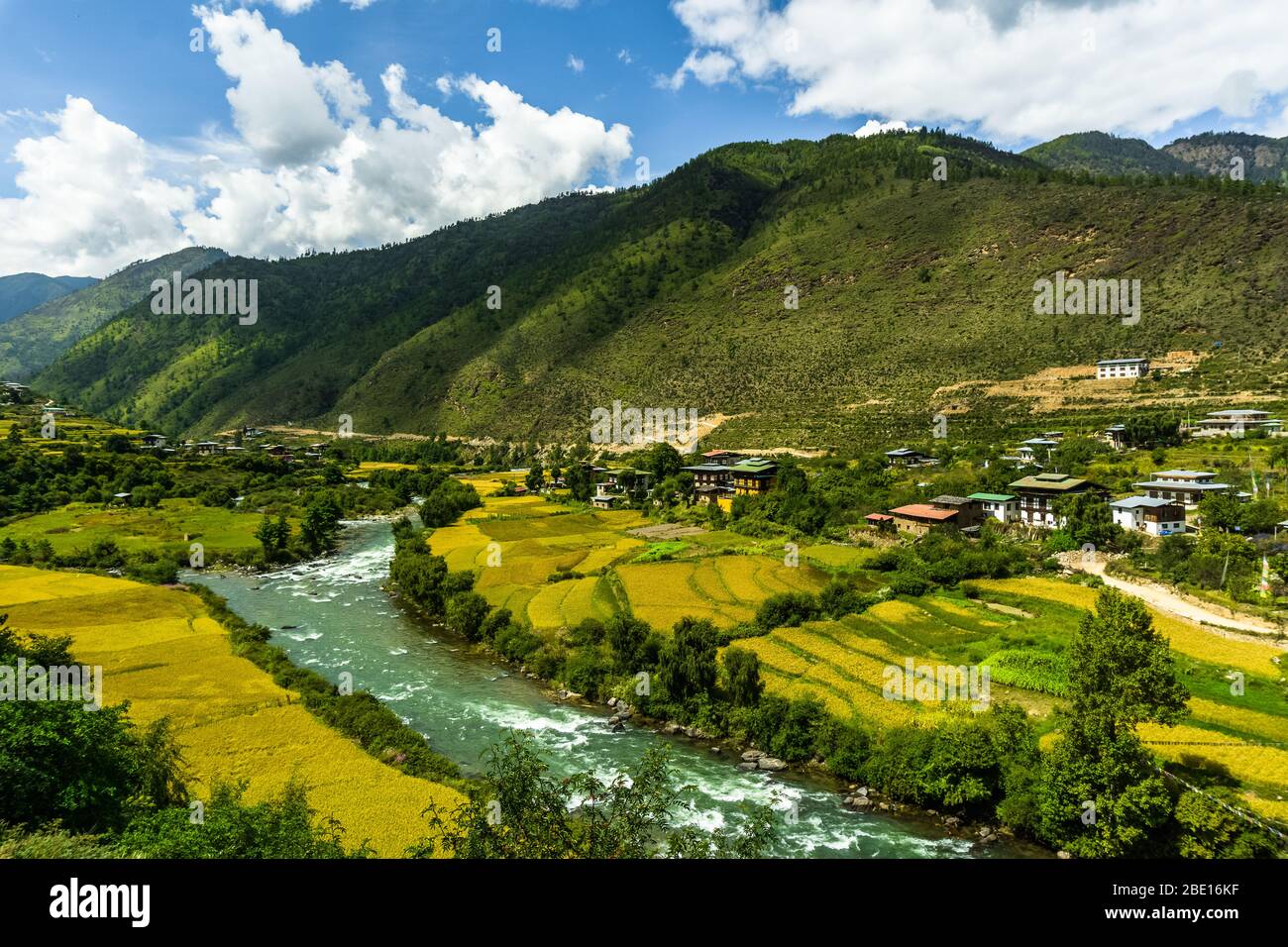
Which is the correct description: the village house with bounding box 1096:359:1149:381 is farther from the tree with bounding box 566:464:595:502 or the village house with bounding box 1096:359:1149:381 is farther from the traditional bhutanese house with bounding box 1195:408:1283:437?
the tree with bounding box 566:464:595:502

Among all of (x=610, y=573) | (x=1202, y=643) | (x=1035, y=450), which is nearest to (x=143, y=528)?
(x=610, y=573)

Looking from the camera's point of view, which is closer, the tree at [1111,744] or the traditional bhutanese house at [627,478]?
the tree at [1111,744]

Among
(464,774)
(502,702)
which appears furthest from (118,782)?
(502,702)

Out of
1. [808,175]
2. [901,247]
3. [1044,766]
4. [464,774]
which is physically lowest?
[464,774]

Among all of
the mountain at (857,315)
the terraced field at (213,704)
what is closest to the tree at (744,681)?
the terraced field at (213,704)

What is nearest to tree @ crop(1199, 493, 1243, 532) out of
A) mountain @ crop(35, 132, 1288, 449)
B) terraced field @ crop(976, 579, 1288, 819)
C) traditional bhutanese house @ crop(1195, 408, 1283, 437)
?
terraced field @ crop(976, 579, 1288, 819)

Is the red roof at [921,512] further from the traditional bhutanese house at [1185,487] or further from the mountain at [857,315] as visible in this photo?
the mountain at [857,315]
